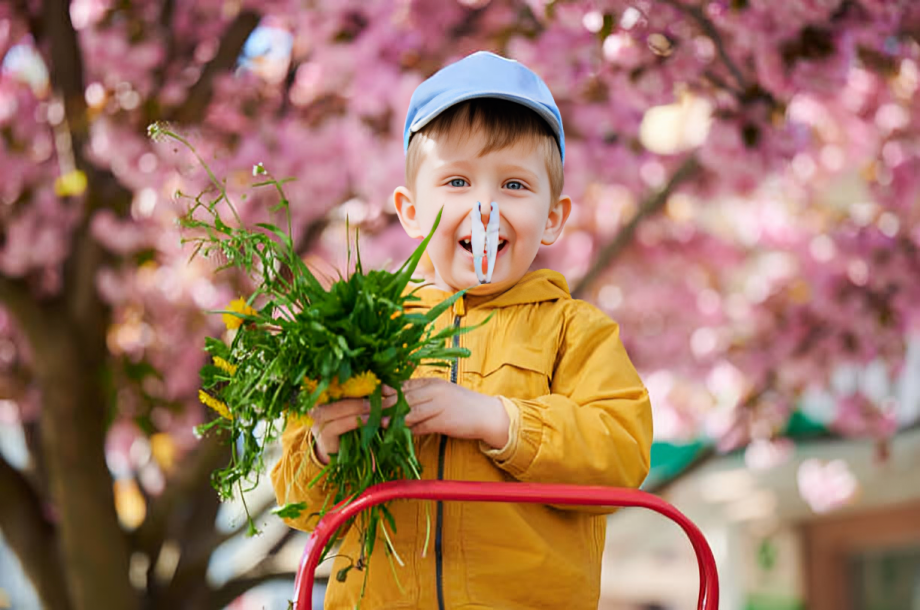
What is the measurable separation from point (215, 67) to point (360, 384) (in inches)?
122

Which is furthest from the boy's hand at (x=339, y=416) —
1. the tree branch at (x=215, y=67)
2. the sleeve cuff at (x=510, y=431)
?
the tree branch at (x=215, y=67)

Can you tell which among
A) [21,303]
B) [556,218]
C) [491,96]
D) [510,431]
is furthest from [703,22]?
[21,303]

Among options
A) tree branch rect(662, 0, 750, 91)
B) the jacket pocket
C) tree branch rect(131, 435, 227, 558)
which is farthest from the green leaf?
tree branch rect(131, 435, 227, 558)

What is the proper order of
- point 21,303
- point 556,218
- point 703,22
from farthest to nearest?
point 21,303
point 703,22
point 556,218

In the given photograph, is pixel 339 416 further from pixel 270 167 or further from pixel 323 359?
pixel 270 167

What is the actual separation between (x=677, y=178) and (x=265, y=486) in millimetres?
2420

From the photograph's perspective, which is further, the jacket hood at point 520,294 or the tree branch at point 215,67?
the tree branch at point 215,67

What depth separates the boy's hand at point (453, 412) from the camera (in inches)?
57.9

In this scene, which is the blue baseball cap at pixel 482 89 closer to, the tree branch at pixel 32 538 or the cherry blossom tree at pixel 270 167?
the cherry blossom tree at pixel 270 167

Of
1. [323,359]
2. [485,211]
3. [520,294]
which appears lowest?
[323,359]

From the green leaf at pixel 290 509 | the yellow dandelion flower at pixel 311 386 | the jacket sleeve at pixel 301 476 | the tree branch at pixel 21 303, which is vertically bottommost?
the green leaf at pixel 290 509

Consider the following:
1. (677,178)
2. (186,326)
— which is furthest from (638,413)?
(186,326)

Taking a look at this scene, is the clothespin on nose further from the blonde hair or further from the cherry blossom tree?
the cherry blossom tree

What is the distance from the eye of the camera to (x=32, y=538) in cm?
428
